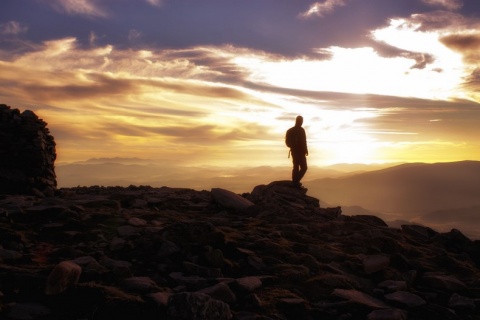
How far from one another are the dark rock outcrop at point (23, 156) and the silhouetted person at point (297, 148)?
35.3 feet

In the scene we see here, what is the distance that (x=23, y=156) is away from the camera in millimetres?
17953

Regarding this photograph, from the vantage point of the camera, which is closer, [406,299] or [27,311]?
[27,311]

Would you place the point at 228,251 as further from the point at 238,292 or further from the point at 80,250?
the point at 80,250

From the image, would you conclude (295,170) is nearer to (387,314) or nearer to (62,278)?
(387,314)

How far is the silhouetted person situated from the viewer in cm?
2014

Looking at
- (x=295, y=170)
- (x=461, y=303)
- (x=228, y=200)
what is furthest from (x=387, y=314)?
(x=295, y=170)

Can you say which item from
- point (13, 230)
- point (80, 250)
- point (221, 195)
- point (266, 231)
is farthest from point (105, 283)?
point (221, 195)

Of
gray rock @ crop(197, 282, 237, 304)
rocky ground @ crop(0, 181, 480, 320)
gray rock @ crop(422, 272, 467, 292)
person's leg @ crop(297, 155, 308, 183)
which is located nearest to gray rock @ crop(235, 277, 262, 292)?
rocky ground @ crop(0, 181, 480, 320)

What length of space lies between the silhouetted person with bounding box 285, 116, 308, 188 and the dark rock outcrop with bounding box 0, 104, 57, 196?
35.3 ft

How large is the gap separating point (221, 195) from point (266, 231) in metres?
4.12

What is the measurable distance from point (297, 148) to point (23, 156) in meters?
11.8

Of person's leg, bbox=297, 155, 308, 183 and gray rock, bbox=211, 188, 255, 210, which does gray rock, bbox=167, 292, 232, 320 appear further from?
person's leg, bbox=297, 155, 308, 183

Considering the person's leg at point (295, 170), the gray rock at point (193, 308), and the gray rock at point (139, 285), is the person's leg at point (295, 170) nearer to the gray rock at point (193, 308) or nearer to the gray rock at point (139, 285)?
the gray rock at point (139, 285)

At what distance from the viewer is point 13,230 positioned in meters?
10.6
